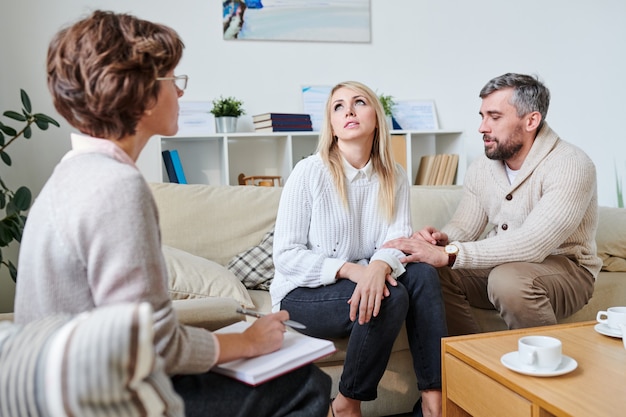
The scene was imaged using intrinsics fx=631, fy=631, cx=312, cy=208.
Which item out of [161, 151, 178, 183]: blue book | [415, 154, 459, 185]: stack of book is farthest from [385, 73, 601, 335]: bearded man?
[161, 151, 178, 183]: blue book

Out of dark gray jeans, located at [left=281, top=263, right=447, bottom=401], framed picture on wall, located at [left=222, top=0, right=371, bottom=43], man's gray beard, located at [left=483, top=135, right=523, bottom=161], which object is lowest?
dark gray jeans, located at [left=281, top=263, right=447, bottom=401]

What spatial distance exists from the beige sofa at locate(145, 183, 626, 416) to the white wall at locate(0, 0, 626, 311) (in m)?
0.91

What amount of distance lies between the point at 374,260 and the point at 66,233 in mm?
1112

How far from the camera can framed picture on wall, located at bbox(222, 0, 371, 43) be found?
10.8 feet

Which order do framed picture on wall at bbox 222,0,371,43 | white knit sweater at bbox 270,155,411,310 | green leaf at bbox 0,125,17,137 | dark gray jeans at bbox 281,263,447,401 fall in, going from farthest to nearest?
framed picture on wall at bbox 222,0,371,43 < green leaf at bbox 0,125,17,137 < white knit sweater at bbox 270,155,411,310 < dark gray jeans at bbox 281,263,447,401

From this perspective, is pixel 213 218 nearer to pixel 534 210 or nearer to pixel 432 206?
pixel 432 206

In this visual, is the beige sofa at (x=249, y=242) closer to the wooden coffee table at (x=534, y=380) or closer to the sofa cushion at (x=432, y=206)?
the sofa cushion at (x=432, y=206)

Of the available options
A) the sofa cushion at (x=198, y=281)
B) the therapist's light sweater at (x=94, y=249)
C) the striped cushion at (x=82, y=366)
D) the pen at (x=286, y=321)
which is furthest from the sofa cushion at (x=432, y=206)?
the striped cushion at (x=82, y=366)

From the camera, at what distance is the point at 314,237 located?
6.48 ft

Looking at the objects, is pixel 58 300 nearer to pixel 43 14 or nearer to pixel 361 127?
pixel 361 127

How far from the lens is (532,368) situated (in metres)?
1.29

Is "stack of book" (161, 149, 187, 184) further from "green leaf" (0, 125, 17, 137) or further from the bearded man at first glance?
the bearded man

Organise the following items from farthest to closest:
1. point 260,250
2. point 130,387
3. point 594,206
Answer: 1. point 260,250
2. point 594,206
3. point 130,387

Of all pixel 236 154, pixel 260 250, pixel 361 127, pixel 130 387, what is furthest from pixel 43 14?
pixel 130 387
